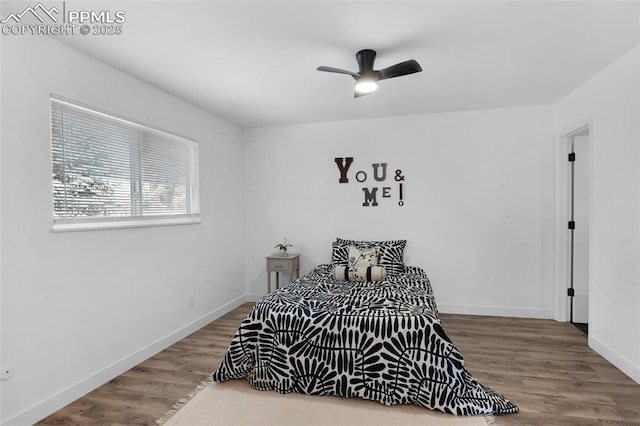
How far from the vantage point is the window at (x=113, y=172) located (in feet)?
7.97

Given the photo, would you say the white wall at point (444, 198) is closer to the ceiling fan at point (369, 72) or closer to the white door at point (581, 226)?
the white door at point (581, 226)

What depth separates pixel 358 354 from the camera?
7.79 feet

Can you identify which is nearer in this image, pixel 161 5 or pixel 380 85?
pixel 161 5

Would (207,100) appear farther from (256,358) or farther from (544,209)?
(544,209)

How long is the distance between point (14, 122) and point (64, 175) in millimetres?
449

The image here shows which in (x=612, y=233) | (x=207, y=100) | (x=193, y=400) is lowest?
(x=193, y=400)

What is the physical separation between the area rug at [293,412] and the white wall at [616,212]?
5.09 ft

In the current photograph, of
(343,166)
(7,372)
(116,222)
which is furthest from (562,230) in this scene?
(7,372)

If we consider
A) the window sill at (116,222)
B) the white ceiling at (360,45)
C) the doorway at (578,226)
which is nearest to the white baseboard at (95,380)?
the window sill at (116,222)

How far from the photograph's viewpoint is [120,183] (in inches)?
115

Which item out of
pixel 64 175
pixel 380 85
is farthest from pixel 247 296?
pixel 380 85

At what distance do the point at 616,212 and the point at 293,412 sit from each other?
2.99 m

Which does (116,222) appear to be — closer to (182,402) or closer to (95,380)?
(95,380)

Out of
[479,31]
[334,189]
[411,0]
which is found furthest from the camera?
[334,189]
